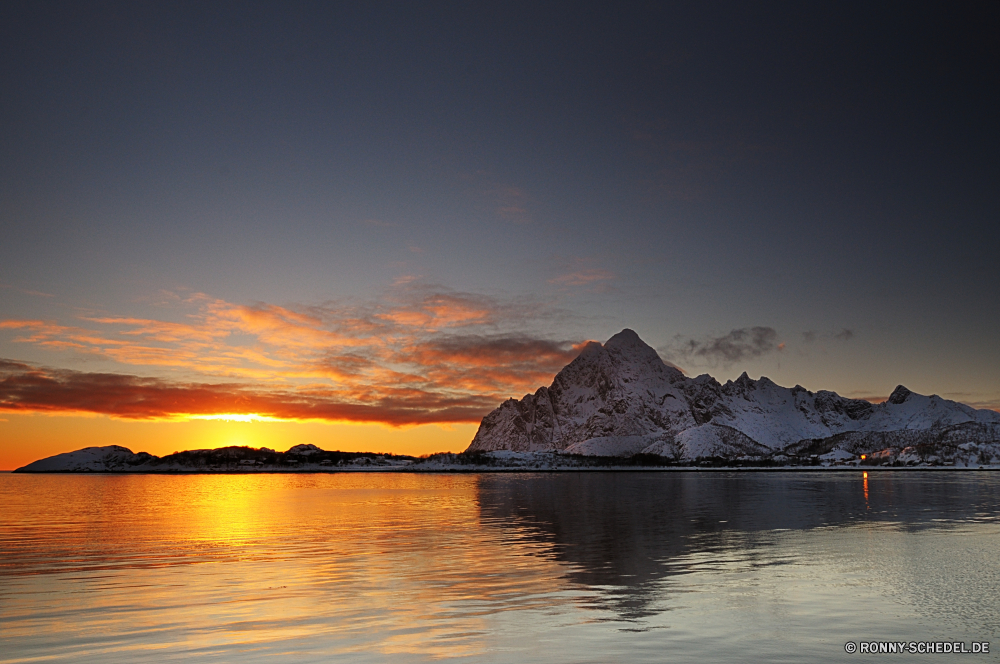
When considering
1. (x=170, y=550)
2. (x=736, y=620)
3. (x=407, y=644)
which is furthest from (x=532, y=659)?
(x=170, y=550)

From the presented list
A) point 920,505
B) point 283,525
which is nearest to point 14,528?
point 283,525

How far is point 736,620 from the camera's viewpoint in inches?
944

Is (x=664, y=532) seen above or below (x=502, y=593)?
below

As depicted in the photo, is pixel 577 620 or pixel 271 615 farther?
pixel 271 615

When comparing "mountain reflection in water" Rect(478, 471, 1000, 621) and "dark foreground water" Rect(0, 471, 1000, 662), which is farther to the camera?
"mountain reflection in water" Rect(478, 471, 1000, 621)

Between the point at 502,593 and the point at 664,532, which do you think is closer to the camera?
the point at 502,593

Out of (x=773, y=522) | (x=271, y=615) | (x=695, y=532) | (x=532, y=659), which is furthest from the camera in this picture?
(x=773, y=522)

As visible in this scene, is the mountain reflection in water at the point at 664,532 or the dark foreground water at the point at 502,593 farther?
the mountain reflection in water at the point at 664,532

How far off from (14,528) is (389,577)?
52.7 meters

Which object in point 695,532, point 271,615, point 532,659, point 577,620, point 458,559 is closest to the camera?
point 532,659

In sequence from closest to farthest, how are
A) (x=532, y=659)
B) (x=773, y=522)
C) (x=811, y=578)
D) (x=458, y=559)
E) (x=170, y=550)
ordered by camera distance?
(x=532, y=659) < (x=811, y=578) < (x=458, y=559) < (x=170, y=550) < (x=773, y=522)

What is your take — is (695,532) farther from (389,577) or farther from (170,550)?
(170,550)

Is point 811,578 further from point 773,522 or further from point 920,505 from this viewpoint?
point 920,505

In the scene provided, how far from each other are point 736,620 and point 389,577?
55.4ft
